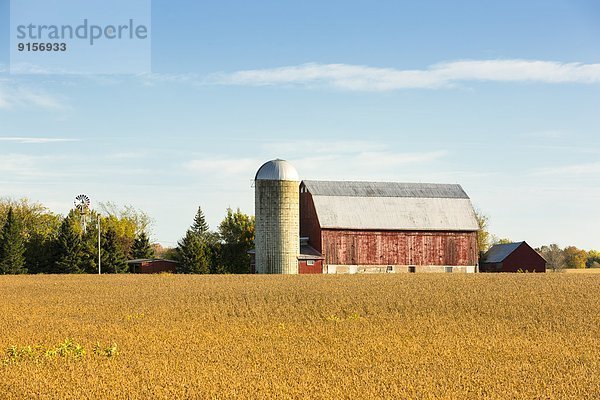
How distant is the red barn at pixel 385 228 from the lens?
222 ft

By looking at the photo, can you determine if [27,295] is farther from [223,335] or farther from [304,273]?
[304,273]

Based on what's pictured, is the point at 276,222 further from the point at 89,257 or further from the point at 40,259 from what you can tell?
the point at 40,259

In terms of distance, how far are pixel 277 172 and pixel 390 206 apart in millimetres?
12362

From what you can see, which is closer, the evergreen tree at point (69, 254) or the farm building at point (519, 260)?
the evergreen tree at point (69, 254)

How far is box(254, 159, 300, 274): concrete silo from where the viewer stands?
63500 mm

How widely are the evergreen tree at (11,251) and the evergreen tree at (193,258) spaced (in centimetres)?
1352

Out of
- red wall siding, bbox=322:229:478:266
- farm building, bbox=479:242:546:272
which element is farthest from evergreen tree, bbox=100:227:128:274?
farm building, bbox=479:242:546:272

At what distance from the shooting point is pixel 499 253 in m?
76.4

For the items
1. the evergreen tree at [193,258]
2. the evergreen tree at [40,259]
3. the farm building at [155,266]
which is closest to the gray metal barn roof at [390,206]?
the evergreen tree at [193,258]

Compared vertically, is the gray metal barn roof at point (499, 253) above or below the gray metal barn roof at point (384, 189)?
below

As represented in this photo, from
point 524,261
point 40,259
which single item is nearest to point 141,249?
point 40,259

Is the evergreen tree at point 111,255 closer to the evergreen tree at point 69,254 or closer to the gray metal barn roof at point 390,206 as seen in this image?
the evergreen tree at point 69,254

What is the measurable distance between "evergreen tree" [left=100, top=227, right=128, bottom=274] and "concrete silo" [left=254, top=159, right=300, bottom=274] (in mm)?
13708

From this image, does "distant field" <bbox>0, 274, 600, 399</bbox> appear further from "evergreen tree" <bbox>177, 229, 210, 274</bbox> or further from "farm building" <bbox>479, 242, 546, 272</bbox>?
"farm building" <bbox>479, 242, 546, 272</bbox>
